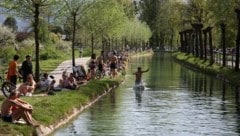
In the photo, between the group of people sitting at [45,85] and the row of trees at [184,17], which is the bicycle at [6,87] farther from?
the row of trees at [184,17]

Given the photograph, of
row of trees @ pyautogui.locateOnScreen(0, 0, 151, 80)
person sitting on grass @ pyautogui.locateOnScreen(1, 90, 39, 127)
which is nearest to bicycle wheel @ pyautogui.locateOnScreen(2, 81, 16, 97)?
row of trees @ pyautogui.locateOnScreen(0, 0, 151, 80)

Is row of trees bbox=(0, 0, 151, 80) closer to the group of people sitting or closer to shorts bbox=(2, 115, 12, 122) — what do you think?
the group of people sitting

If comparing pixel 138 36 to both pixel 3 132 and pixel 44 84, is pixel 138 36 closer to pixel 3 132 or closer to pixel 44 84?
pixel 44 84

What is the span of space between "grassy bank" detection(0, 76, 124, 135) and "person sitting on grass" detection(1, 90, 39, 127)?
0.45 metres

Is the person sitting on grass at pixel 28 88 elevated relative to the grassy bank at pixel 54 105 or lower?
elevated

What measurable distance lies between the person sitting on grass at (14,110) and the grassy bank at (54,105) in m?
0.45

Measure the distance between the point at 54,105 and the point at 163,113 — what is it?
235 inches

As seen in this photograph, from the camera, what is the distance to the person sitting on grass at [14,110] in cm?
2248

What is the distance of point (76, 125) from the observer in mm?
26719

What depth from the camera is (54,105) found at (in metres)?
27.8

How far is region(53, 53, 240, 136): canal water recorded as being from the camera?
25.3m

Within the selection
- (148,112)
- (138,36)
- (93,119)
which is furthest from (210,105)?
(138,36)

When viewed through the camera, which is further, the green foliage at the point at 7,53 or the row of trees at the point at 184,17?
the green foliage at the point at 7,53

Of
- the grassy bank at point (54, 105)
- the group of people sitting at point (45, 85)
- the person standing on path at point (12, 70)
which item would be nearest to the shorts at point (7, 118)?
the grassy bank at point (54, 105)
